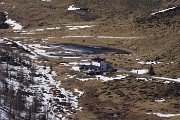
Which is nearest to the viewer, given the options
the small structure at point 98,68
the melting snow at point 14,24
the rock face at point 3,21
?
the small structure at point 98,68

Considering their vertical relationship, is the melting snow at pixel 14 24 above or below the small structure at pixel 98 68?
above

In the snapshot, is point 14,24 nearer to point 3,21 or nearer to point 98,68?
point 3,21

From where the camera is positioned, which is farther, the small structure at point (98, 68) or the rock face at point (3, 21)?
the rock face at point (3, 21)

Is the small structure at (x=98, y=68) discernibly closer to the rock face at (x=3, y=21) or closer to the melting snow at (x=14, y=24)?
the melting snow at (x=14, y=24)

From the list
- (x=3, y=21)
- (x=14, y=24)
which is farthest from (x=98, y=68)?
(x=3, y=21)

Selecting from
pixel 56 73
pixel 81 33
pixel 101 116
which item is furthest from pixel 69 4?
pixel 101 116

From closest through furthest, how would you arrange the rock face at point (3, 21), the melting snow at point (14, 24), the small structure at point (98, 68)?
1. the small structure at point (98, 68)
2. the melting snow at point (14, 24)
3. the rock face at point (3, 21)

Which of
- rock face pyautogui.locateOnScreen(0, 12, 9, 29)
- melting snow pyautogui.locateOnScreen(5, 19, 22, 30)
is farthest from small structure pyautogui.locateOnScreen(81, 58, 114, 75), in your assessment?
rock face pyautogui.locateOnScreen(0, 12, 9, 29)

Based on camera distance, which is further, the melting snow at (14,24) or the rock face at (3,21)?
the rock face at (3,21)

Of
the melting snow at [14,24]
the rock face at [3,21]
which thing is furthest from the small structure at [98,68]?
the rock face at [3,21]

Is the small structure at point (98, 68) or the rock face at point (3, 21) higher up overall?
the rock face at point (3, 21)

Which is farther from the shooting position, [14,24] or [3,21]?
[3,21]
